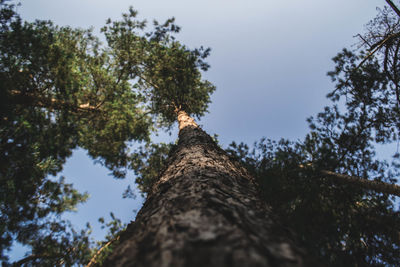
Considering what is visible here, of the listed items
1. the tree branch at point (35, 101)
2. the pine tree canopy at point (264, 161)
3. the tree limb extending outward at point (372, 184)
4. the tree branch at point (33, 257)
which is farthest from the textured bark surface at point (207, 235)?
the tree branch at point (35, 101)

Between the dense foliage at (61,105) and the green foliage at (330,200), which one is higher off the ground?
the dense foliage at (61,105)

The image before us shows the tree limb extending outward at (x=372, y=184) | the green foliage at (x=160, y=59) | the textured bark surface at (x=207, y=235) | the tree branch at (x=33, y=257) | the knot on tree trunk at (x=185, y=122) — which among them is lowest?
the textured bark surface at (x=207, y=235)

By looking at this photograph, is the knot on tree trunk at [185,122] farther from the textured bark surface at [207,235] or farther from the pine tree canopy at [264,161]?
the textured bark surface at [207,235]

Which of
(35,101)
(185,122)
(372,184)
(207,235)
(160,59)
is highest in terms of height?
(160,59)

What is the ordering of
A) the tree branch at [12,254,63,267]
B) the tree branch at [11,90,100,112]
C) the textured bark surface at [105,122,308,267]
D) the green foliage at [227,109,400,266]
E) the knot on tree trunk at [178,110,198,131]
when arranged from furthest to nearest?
the knot on tree trunk at [178,110,198,131] < the tree branch at [11,90,100,112] < the tree branch at [12,254,63,267] < the green foliage at [227,109,400,266] < the textured bark surface at [105,122,308,267]

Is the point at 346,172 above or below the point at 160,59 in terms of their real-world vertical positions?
below

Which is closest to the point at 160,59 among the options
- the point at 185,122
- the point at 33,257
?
the point at 185,122

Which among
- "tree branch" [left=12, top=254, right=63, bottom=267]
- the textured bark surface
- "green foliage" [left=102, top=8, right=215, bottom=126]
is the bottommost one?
the textured bark surface

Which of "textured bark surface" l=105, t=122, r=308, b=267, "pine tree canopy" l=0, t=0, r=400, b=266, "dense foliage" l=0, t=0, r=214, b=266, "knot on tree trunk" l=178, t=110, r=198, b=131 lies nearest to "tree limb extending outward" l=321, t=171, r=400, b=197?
"pine tree canopy" l=0, t=0, r=400, b=266

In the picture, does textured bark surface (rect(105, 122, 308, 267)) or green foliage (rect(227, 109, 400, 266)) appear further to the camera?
green foliage (rect(227, 109, 400, 266))

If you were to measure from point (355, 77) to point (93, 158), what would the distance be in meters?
12.3

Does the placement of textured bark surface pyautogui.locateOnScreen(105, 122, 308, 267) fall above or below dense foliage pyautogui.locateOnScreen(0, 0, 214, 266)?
below

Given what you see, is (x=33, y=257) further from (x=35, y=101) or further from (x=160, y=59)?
(x=160, y=59)

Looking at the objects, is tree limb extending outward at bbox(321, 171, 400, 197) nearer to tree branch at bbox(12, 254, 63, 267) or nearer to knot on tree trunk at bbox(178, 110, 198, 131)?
knot on tree trunk at bbox(178, 110, 198, 131)
